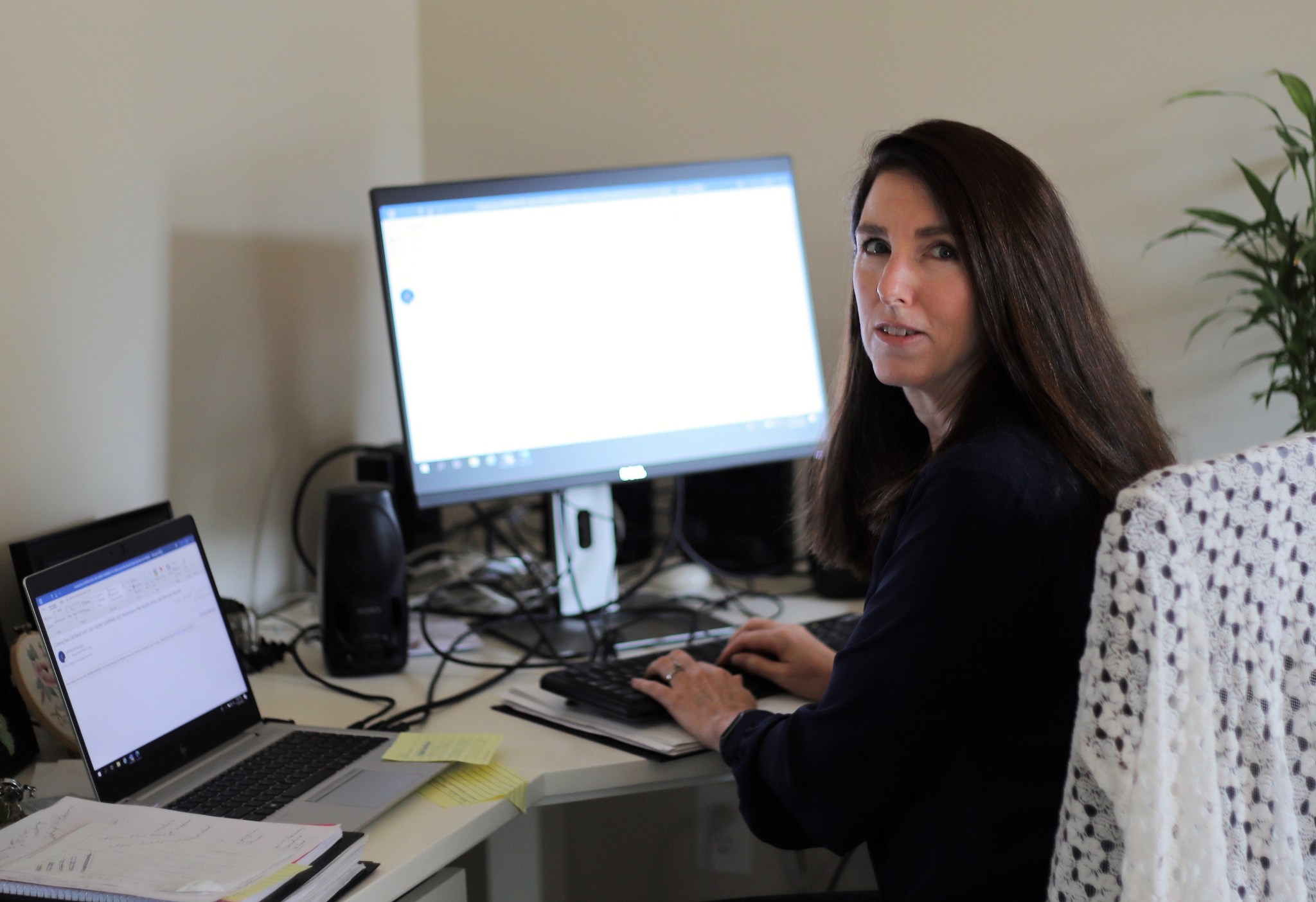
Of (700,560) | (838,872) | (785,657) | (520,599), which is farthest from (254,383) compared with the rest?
(838,872)

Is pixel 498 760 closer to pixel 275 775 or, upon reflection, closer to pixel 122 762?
pixel 275 775

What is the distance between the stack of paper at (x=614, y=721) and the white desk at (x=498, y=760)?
16 millimetres

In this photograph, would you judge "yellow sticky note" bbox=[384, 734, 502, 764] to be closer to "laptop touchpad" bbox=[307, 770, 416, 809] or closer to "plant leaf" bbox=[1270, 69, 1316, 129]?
"laptop touchpad" bbox=[307, 770, 416, 809]

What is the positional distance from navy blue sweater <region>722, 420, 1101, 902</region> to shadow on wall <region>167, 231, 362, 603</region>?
0.96 m

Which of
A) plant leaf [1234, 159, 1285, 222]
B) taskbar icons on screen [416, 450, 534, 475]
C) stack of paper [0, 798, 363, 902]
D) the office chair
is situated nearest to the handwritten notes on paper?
stack of paper [0, 798, 363, 902]

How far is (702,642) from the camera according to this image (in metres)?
1.45

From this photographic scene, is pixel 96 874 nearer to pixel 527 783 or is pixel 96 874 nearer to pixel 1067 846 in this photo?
pixel 527 783

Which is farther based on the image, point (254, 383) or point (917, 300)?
point (254, 383)

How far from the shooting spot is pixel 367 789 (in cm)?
106

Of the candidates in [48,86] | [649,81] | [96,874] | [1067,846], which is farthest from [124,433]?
[1067,846]

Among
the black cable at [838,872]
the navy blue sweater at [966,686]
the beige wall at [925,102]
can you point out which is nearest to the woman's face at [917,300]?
the navy blue sweater at [966,686]

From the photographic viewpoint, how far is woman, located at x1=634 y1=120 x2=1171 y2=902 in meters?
0.93

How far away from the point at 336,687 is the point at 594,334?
0.58 metres

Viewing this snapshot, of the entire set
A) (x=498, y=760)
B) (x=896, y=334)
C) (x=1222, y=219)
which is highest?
(x=1222, y=219)
